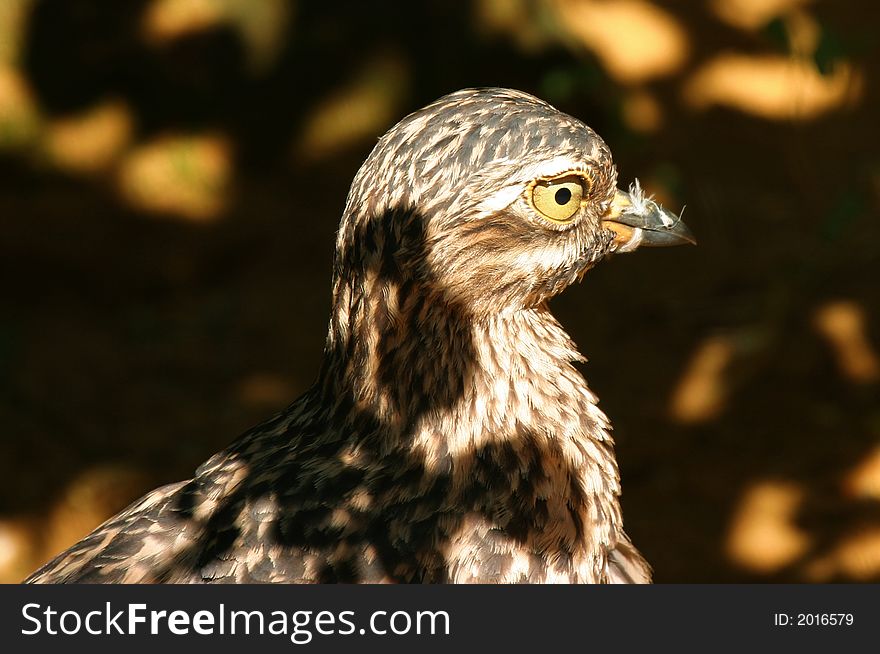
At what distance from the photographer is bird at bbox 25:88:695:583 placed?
2.80 m

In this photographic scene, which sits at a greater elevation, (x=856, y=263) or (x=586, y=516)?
(x=856, y=263)

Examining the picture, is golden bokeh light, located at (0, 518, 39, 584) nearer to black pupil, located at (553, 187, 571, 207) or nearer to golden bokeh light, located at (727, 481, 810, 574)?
golden bokeh light, located at (727, 481, 810, 574)

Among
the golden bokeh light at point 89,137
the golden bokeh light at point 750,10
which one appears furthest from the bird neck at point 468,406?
the golden bokeh light at point 750,10

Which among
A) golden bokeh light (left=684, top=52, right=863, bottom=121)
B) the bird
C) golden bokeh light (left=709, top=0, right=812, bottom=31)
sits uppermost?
golden bokeh light (left=709, top=0, right=812, bottom=31)

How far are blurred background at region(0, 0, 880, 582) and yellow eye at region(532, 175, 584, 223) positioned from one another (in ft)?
9.49

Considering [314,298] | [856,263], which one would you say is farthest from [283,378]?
[856,263]

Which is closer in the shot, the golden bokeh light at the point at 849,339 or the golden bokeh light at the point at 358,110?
the golden bokeh light at the point at 849,339

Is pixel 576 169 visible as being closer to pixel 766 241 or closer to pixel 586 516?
pixel 586 516

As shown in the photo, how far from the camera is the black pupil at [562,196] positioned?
298 centimetres

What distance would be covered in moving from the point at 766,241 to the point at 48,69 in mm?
4096

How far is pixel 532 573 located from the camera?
2.86 meters

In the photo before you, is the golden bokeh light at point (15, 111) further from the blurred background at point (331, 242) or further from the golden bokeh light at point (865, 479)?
the golden bokeh light at point (865, 479)

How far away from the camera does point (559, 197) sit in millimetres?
2988

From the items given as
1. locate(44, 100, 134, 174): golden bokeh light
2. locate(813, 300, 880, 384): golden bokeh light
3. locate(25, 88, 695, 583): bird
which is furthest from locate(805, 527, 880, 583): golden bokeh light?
locate(44, 100, 134, 174): golden bokeh light
